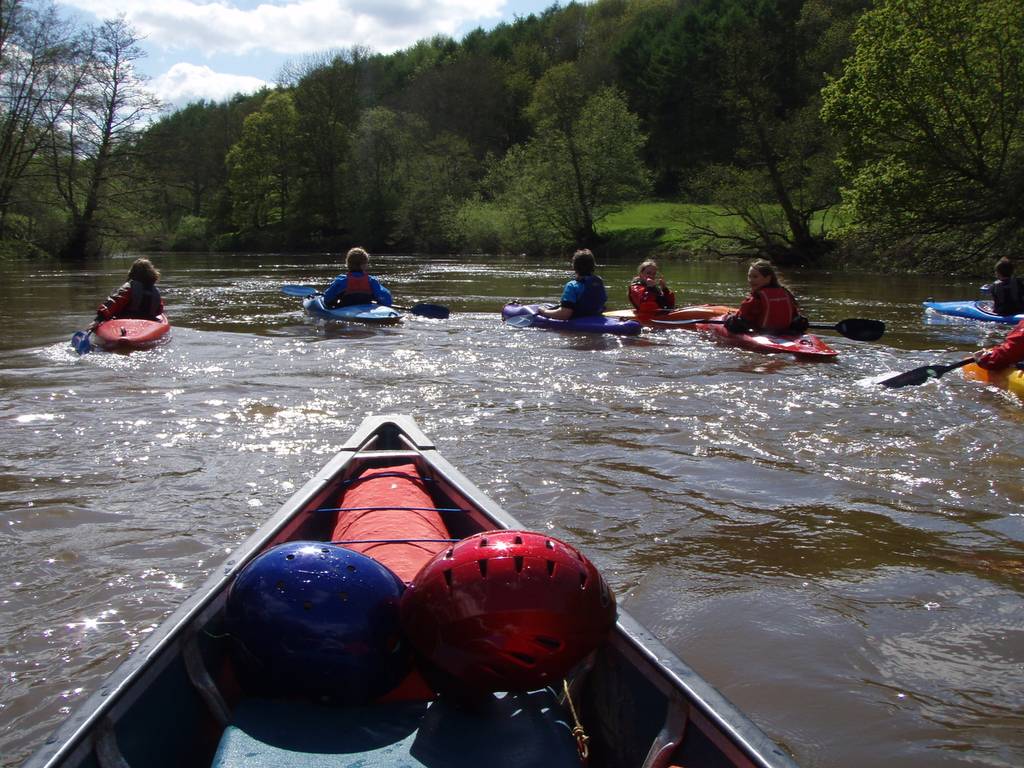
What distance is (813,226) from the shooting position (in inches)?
1160

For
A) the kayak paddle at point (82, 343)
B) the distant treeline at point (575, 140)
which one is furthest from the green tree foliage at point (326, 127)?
the kayak paddle at point (82, 343)

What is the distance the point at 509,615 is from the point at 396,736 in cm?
39

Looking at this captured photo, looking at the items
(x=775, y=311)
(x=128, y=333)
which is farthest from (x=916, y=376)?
(x=128, y=333)

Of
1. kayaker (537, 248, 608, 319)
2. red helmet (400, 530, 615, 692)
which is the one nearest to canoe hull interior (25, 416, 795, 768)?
red helmet (400, 530, 615, 692)

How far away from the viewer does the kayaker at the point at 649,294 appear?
10375 millimetres

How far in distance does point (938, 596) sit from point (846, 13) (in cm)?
4815

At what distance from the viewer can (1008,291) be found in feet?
34.3

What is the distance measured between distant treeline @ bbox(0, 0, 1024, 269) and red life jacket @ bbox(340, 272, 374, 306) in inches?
559

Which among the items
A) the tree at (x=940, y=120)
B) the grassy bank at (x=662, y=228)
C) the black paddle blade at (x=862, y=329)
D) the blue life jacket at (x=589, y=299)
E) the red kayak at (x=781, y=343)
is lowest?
the red kayak at (x=781, y=343)

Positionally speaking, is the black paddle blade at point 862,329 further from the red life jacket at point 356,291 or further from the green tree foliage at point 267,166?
the green tree foliage at point 267,166

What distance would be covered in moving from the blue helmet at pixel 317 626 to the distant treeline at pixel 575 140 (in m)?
20.5

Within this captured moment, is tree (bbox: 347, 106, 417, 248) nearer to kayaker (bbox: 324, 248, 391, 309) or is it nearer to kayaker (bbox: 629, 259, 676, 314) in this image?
kayaker (bbox: 324, 248, 391, 309)

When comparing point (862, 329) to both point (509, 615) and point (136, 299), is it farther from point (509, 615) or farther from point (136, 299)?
point (509, 615)

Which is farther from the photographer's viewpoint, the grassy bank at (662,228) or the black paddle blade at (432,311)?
the grassy bank at (662,228)
